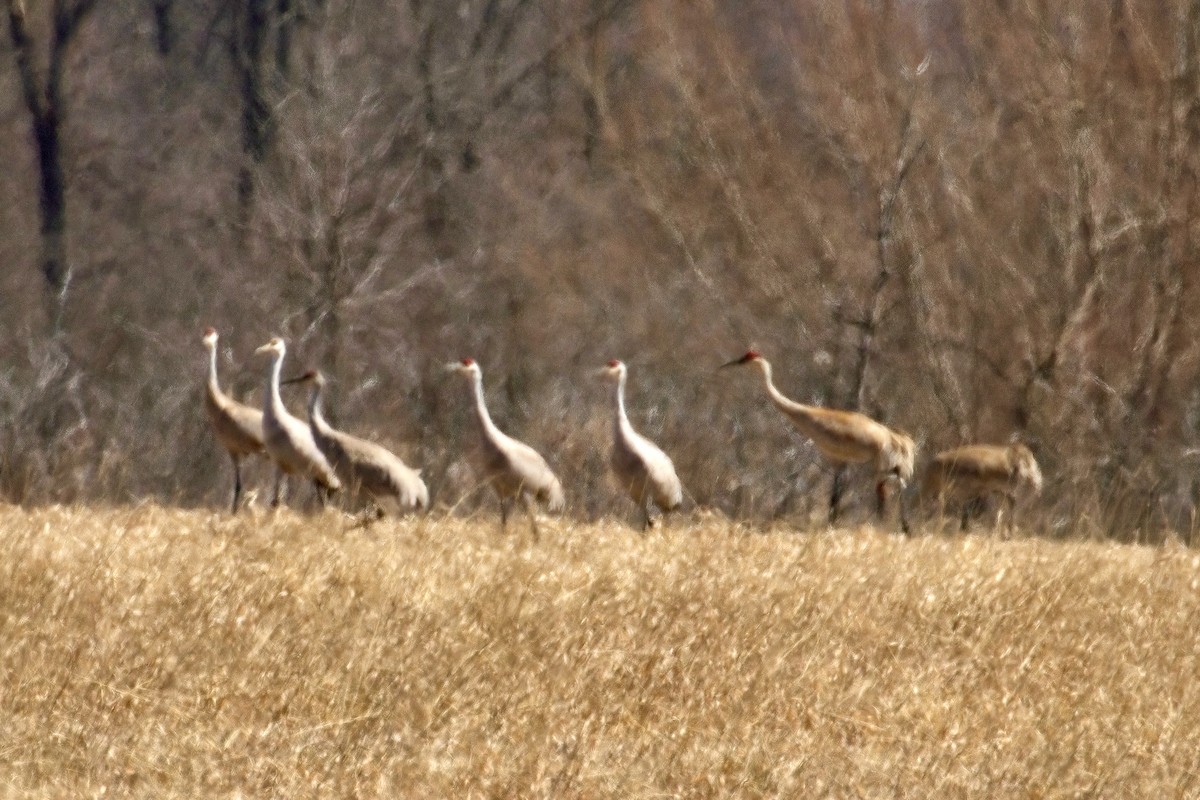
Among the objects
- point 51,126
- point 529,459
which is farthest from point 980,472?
point 51,126

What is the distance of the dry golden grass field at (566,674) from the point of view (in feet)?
15.8

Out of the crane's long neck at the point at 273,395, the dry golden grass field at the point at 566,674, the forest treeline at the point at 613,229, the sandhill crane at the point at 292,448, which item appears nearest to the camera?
the dry golden grass field at the point at 566,674

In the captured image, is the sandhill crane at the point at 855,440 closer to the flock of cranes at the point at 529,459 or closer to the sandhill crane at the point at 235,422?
the flock of cranes at the point at 529,459

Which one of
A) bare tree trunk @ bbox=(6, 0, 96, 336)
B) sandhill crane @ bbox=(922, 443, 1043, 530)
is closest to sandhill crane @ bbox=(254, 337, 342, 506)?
sandhill crane @ bbox=(922, 443, 1043, 530)

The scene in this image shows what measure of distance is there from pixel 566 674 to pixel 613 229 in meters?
15.2

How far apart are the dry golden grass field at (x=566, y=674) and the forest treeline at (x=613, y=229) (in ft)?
13.6

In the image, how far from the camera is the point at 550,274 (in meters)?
20.5

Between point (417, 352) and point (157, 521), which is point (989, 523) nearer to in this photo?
point (157, 521)

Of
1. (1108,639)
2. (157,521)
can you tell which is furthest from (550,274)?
(1108,639)

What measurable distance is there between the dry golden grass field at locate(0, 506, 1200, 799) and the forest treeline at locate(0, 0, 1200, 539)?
4.16m

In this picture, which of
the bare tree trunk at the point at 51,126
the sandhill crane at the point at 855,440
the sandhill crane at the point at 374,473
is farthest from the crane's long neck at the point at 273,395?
the bare tree trunk at the point at 51,126

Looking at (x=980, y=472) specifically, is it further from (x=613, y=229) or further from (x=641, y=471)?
(x=613, y=229)

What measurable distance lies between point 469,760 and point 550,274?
15766mm

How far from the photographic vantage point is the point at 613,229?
20.8m
